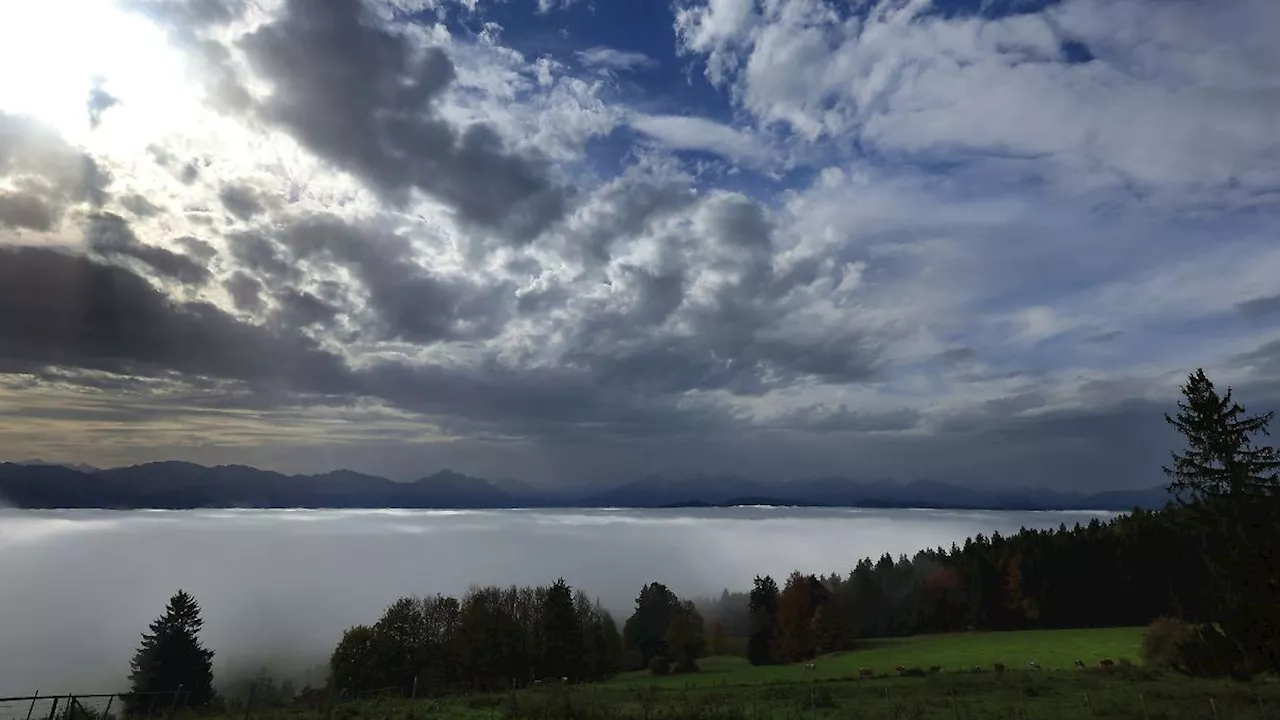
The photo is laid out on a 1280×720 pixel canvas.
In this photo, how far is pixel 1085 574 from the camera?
363 ft

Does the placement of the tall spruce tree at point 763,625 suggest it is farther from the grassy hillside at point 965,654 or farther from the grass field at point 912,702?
the grass field at point 912,702

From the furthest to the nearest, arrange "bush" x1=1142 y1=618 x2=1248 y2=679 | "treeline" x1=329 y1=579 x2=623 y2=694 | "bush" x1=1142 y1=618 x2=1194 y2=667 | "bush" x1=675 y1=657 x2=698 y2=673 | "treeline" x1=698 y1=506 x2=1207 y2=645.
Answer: "bush" x1=675 y1=657 x2=698 y2=673 < "treeline" x1=698 y1=506 x2=1207 y2=645 < "treeline" x1=329 y1=579 x2=623 y2=694 < "bush" x1=1142 y1=618 x2=1194 y2=667 < "bush" x1=1142 y1=618 x2=1248 y2=679

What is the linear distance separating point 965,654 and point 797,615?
1688 inches

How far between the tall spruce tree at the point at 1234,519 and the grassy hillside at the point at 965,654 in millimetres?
28293

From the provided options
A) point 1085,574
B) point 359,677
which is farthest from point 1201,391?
point 359,677

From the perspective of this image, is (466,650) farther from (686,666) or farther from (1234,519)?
(1234,519)

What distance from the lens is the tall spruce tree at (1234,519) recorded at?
35719 mm

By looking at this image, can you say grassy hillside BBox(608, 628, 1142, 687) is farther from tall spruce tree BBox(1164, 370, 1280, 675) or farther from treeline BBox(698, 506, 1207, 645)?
tall spruce tree BBox(1164, 370, 1280, 675)

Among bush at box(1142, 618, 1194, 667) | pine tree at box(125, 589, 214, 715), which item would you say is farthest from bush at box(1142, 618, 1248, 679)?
pine tree at box(125, 589, 214, 715)

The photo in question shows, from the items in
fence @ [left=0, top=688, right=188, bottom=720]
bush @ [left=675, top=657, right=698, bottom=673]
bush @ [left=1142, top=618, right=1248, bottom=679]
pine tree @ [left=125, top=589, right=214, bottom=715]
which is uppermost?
bush @ [left=1142, top=618, right=1248, bottom=679]

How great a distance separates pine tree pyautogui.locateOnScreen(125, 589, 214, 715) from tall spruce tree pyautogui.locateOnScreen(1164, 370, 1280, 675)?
106308 millimetres

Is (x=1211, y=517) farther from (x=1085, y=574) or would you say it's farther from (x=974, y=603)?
(x=974, y=603)

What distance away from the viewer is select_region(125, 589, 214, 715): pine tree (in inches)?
3479

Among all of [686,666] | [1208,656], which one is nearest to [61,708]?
[1208,656]
